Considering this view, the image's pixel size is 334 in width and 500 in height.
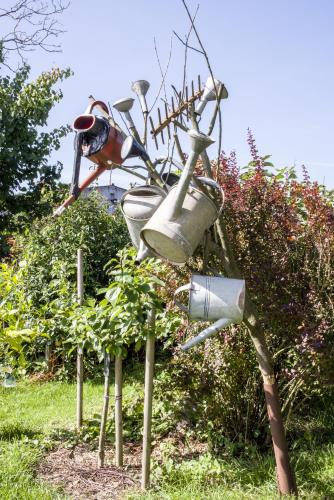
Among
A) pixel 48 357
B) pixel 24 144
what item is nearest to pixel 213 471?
pixel 48 357

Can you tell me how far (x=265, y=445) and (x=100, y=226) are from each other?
3.66 m

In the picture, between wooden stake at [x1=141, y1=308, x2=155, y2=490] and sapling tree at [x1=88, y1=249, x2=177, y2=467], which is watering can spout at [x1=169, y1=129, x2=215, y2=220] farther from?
wooden stake at [x1=141, y1=308, x2=155, y2=490]

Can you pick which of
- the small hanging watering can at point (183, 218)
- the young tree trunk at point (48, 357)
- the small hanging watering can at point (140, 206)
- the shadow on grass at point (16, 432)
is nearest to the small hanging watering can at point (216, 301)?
the small hanging watering can at point (183, 218)

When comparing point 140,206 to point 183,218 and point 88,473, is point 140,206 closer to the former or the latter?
point 183,218

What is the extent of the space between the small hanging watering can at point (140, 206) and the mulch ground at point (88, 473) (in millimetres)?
1401

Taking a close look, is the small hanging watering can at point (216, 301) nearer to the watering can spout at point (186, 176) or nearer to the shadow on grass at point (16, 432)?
the watering can spout at point (186, 176)

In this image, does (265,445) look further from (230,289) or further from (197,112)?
(197,112)

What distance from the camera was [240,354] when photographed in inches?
121

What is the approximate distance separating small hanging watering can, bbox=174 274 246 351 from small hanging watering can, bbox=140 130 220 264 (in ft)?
0.46

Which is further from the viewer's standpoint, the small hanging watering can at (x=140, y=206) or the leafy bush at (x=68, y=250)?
the leafy bush at (x=68, y=250)

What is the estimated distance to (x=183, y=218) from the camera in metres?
1.94

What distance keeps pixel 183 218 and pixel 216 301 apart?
36cm

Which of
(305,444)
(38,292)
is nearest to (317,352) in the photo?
(305,444)

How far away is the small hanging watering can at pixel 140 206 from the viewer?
2.17 meters
